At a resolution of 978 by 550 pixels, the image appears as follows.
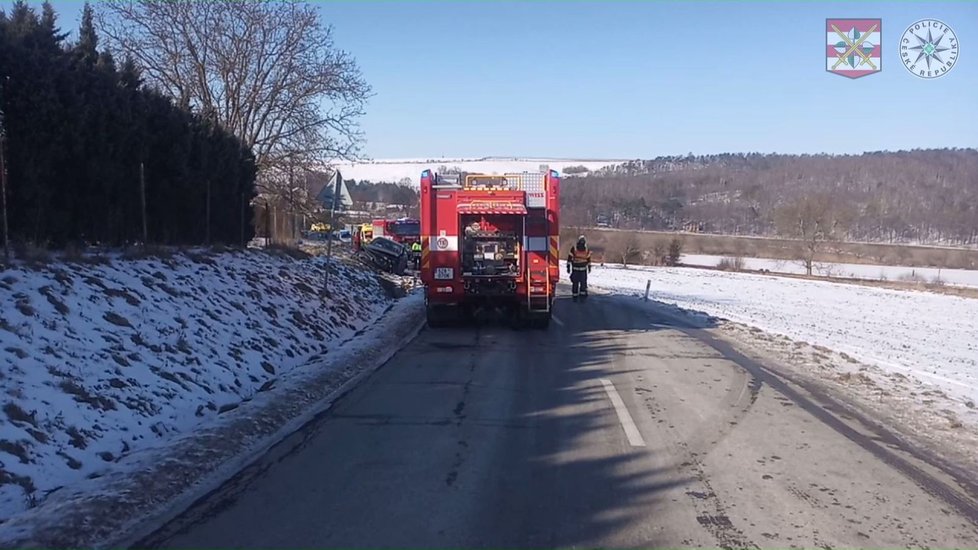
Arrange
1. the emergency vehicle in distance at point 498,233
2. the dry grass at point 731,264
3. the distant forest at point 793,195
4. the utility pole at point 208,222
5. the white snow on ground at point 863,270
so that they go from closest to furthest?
the emergency vehicle in distance at point 498,233
the utility pole at point 208,222
the white snow on ground at point 863,270
the dry grass at point 731,264
the distant forest at point 793,195

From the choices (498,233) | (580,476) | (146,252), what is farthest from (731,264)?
(580,476)

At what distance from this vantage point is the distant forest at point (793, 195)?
76125mm

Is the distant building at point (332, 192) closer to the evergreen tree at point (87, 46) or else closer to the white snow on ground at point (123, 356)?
the white snow on ground at point (123, 356)

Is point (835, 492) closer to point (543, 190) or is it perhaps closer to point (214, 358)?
point (214, 358)

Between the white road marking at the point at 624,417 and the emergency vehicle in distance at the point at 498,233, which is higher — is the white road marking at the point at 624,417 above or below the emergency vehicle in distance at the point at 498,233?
below

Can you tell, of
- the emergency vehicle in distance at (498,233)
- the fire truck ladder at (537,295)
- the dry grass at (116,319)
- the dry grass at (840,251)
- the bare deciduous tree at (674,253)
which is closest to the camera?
the dry grass at (116,319)

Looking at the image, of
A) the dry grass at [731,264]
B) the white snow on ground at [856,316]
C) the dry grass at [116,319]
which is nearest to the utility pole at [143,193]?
the dry grass at [116,319]

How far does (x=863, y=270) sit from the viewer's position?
6481cm

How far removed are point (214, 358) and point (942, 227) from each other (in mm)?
93946

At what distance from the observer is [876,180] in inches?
3986

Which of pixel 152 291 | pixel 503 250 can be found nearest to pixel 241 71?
pixel 503 250

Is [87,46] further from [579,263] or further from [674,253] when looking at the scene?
[674,253]

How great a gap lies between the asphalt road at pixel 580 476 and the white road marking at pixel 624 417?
45 millimetres

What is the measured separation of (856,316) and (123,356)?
25.6 m
